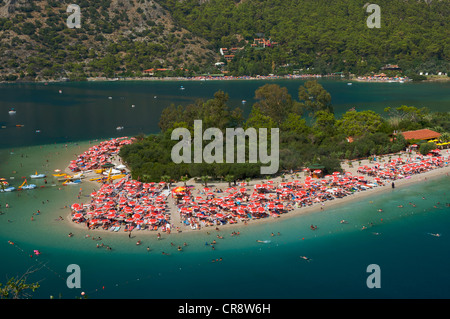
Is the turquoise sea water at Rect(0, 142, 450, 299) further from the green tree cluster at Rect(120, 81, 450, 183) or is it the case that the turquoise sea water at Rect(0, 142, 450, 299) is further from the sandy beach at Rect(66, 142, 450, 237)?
the green tree cluster at Rect(120, 81, 450, 183)

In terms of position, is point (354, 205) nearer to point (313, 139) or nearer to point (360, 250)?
point (360, 250)

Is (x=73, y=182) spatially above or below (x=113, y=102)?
below

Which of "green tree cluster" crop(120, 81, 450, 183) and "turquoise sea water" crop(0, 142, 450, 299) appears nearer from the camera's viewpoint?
"turquoise sea water" crop(0, 142, 450, 299)

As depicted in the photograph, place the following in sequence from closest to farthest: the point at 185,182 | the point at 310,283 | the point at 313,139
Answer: the point at 310,283
the point at 185,182
the point at 313,139

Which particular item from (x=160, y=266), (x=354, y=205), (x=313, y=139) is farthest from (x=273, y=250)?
(x=313, y=139)

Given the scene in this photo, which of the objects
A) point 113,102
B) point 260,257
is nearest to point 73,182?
point 260,257

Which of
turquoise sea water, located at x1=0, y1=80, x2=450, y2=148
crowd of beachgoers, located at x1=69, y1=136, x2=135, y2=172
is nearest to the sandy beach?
crowd of beachgoers, located at x1=69, y1=136, x2=135, y2=172

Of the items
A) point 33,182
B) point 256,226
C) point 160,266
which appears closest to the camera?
point 160,266

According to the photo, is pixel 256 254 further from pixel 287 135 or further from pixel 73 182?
pixel 287 135
